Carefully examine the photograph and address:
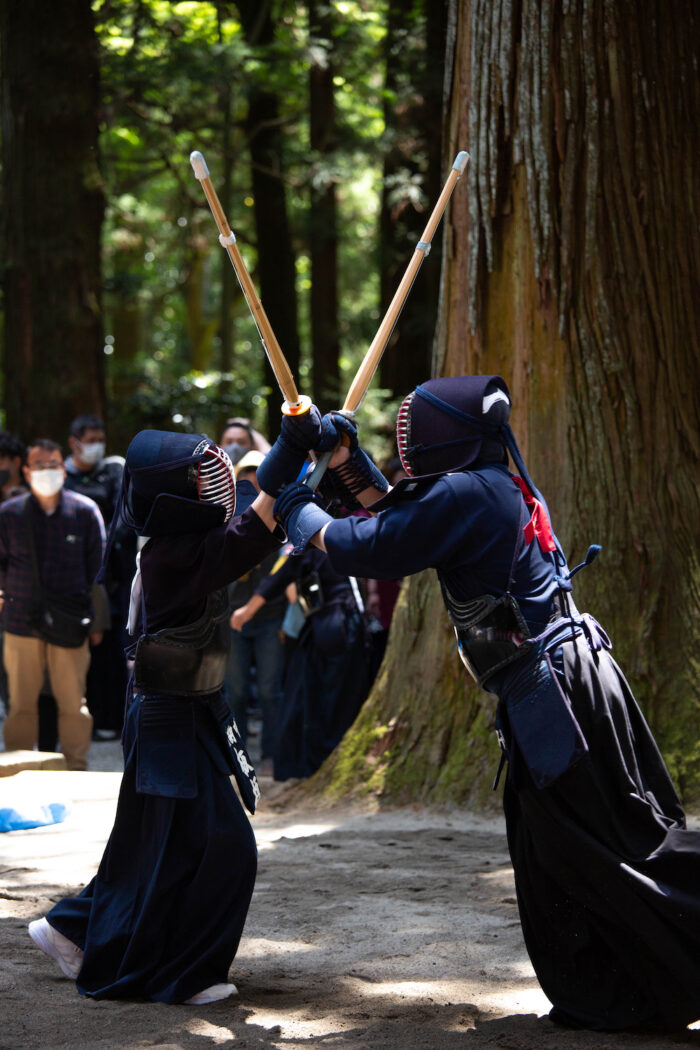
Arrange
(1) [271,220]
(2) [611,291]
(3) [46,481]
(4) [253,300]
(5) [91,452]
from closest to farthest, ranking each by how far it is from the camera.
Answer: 1. (4) [253,300]
2. (2) [611,291]
3. (3) [46,481]
4. (5) [91,452]
5. (1) [271,220]

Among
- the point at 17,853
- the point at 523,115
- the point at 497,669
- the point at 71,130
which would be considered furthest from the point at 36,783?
the point at 71,130

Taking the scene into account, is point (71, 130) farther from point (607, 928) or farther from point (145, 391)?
point (607, 928)

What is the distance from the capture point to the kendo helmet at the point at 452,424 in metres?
3.67

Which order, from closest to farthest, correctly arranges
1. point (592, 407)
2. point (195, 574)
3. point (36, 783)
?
point (195, 574)
point (592, 407)
point (36, 783)

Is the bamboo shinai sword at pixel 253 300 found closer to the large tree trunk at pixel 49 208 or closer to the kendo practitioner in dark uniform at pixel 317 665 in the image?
the kendo practitioner in dark uniform at pixel 317 665

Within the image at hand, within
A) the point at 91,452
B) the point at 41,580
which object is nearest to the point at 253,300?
the point at 41,580

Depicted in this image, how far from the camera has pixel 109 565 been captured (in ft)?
30.1

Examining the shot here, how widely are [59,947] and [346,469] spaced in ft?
5.79

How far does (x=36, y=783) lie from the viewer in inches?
254

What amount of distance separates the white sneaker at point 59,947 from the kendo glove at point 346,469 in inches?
65.0

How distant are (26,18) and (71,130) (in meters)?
1.00

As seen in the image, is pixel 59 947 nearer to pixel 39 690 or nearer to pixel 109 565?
pixel 39 690

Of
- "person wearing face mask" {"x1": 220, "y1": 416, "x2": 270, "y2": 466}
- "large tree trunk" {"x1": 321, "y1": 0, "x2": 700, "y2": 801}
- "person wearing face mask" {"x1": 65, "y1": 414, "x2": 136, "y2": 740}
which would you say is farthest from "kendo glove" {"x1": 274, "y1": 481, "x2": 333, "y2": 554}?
"person wearing face mask" {"x1": 65, "y1": 414, "x2": 136, "y2": 740}

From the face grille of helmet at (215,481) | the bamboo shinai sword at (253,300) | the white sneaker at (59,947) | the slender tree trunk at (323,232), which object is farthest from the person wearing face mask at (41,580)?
the slender tree trunk at (323,232)
